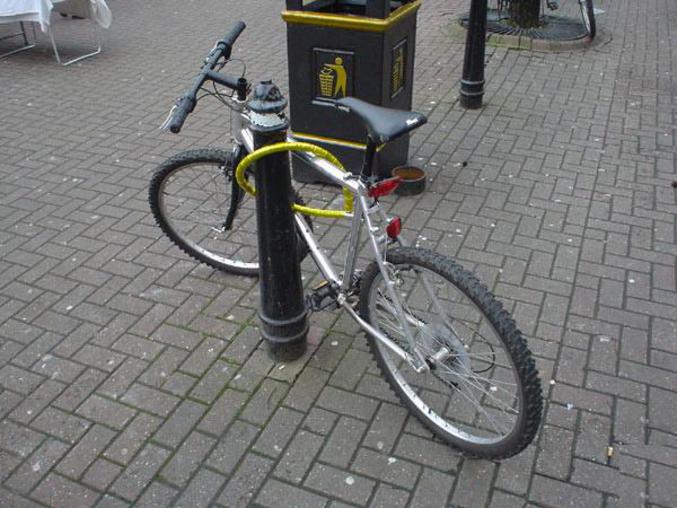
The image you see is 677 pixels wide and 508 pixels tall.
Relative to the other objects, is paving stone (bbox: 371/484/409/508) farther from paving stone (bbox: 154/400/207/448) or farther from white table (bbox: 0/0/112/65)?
white table (bbox: 0/0/112/65)

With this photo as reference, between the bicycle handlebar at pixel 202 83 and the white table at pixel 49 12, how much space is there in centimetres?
481

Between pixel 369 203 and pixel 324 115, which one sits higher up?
pixel 369 203

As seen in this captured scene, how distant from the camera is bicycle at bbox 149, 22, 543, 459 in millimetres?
2545

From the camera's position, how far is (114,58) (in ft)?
26.3

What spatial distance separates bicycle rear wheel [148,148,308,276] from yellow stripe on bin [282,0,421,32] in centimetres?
130

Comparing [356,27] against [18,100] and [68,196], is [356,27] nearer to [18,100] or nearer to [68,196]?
[68,196]

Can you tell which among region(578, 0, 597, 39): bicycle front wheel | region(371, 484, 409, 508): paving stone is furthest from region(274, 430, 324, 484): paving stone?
region(578, 0, 597, 39): bicycle front wheel

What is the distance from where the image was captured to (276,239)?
119 inches

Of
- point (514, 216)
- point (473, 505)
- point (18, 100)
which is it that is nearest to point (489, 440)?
→ point (473, 505)

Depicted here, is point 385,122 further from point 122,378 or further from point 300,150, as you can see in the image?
point 122,378

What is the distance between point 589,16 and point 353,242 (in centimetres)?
676

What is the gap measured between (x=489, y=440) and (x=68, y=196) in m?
3.60

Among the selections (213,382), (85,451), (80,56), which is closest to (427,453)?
(213,382)

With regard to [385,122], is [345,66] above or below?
below
